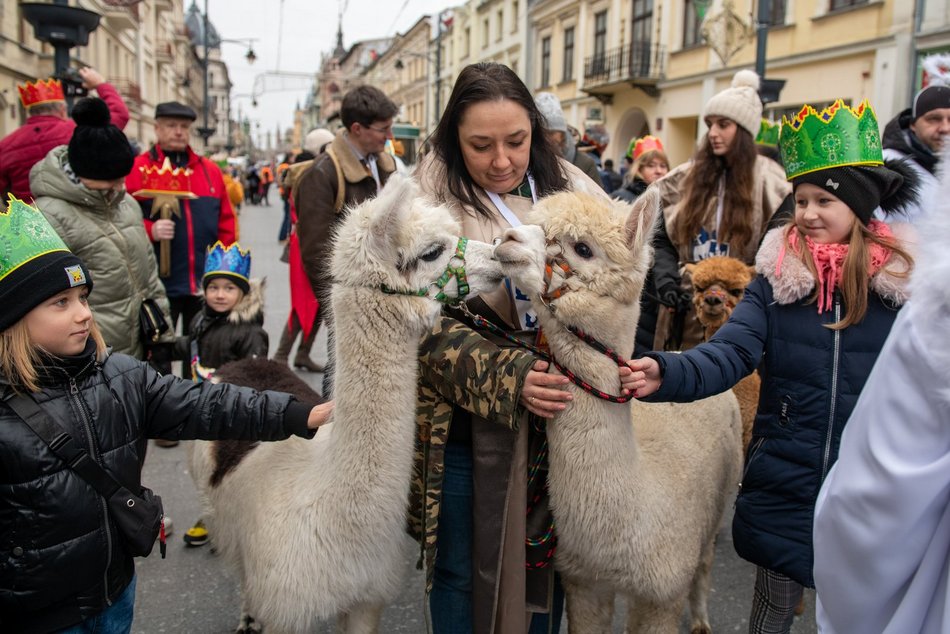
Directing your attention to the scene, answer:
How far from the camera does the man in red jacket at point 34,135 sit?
4.31m

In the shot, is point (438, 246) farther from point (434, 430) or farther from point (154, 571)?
point (154, 571)

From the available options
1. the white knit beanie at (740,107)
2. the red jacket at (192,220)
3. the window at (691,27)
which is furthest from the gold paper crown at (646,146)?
the window at (691,27)

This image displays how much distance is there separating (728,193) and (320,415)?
8.55 ft

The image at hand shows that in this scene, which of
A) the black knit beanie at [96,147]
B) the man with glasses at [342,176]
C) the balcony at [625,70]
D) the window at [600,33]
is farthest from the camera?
the window at [600,33]

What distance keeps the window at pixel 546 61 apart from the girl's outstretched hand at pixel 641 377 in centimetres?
2965

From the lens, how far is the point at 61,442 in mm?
1745

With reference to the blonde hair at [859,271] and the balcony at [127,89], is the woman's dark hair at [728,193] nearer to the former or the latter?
the blonde hair at [859,271]

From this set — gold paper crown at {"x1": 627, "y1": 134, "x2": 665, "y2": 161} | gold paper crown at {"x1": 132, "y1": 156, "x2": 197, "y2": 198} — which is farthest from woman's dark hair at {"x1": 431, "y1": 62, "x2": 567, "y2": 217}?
gold paper crown at {"x1": 627, "y1": 134, "x2": 665, "y2": 161}

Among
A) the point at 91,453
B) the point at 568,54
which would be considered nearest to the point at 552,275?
the point at 91,453

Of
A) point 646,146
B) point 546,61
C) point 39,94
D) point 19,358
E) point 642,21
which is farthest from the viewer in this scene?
point 546,61

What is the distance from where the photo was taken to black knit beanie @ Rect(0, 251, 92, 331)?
1726 mm

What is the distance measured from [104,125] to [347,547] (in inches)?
99.2

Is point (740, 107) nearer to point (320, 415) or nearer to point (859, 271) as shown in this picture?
point (859, 271)

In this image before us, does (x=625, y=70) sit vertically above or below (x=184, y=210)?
above
